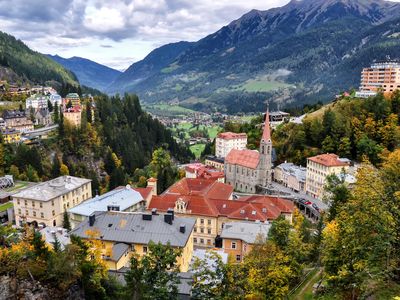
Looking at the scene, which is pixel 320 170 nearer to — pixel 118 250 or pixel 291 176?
pixel 291 176

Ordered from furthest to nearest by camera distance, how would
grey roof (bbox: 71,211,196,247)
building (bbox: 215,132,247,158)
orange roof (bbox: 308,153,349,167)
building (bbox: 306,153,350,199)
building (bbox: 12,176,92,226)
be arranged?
building (bbox: 215,132,247,158), building (bbox: 306,153,350,199), orange roof (bbox: 308,153,349,167), building (bbox: 12,176,92,226), grey roof (bbox: 71,211,196,247)

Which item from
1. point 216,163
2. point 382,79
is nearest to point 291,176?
point 216,163

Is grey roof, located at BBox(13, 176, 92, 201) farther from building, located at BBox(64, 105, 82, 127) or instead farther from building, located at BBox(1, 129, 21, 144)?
building, located at BBox(64, 105, 82, 127)

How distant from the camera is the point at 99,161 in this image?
129 metres

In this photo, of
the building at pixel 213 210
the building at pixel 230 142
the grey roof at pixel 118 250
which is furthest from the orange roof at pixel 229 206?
the building at pixel 230 142

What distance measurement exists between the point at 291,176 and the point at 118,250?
2387 inches

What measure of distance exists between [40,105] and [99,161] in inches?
1756

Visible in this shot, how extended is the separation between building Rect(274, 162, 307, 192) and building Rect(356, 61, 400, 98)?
41265 millimetres

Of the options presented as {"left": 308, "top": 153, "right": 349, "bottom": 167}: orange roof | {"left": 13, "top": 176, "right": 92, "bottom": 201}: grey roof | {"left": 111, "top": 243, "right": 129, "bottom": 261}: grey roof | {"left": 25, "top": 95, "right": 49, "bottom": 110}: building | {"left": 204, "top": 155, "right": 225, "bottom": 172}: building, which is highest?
{"left": 25, "top": 95, "right": 49, "bottom": 110}: building

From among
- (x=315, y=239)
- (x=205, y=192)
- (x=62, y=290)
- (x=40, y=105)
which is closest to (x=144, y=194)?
(x=205, y=192)

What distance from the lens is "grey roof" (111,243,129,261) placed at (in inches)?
1725

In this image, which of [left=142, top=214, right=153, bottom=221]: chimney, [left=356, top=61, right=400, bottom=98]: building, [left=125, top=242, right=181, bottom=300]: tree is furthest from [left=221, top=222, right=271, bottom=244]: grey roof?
[left=356, top=61, right=400, bottom=98]: building

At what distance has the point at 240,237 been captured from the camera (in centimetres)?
5372

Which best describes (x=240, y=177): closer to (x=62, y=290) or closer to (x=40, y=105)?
(x=62, y=290)
